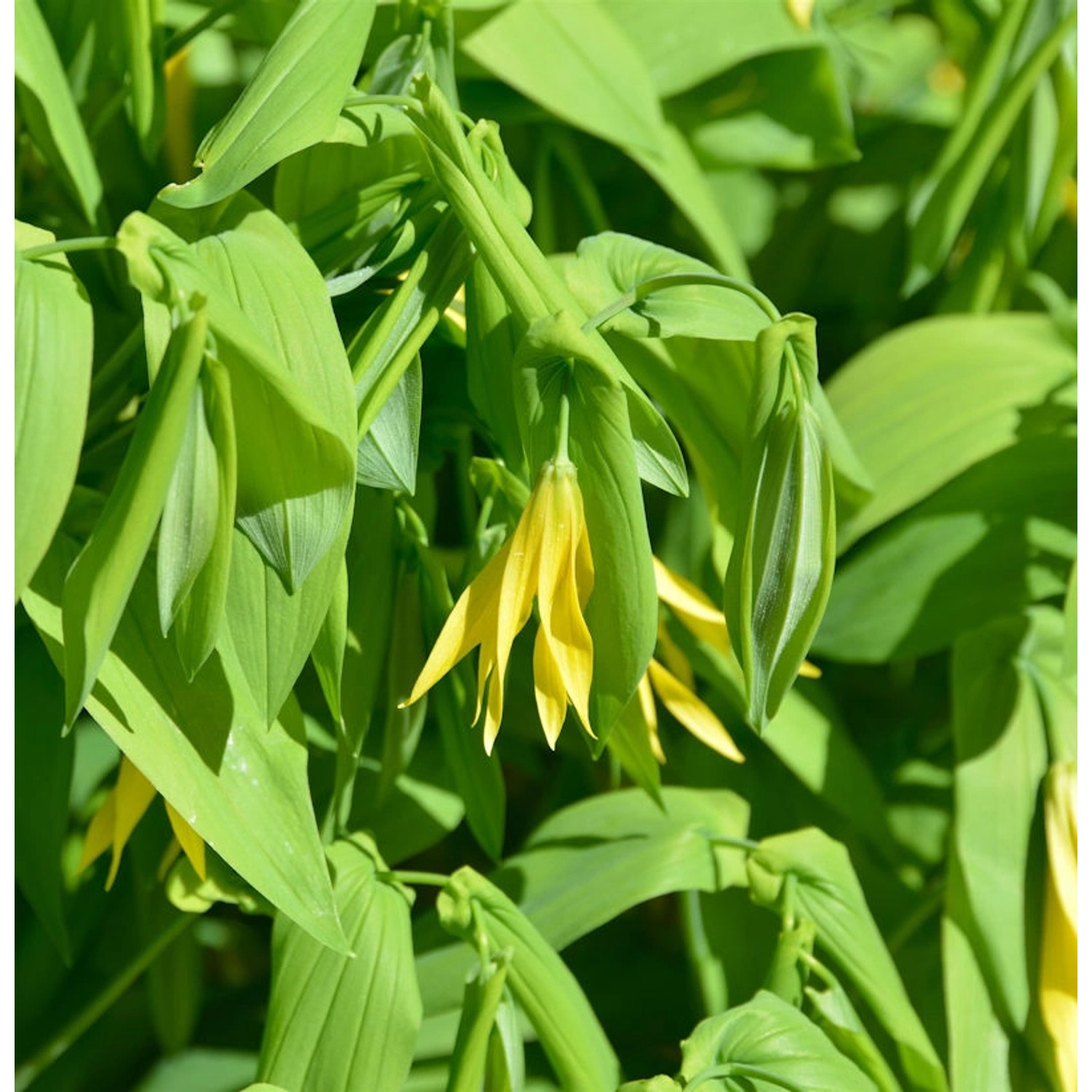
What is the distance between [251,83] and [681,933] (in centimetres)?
54

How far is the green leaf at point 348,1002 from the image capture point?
0.46 m

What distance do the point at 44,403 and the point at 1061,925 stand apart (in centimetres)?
44

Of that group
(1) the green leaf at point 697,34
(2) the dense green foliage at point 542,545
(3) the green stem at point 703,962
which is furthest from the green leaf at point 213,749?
(1) the green leaf at point 697,34

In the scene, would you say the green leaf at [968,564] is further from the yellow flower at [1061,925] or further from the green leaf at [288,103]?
the green leaf at [288,103]

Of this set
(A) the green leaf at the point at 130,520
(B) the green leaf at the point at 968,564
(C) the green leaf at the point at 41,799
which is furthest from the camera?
(B) the green leaf at the point at 968,564

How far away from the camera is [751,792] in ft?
2.15

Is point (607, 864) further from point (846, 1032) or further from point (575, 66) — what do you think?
point (575, 66)

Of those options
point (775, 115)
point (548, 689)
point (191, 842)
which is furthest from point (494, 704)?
point (775, 115)

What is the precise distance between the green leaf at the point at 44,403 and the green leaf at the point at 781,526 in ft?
0.59

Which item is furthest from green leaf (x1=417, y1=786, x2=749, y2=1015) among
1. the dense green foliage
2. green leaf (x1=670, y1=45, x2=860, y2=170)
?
green leaf (x1=670, y1=45, x2=860, y2=170)

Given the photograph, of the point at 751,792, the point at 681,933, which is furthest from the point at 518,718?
the point at 681,933

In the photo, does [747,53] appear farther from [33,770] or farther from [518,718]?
[33,770]

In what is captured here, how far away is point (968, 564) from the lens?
2.08ft

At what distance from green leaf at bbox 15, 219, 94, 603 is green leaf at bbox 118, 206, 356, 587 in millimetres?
23
